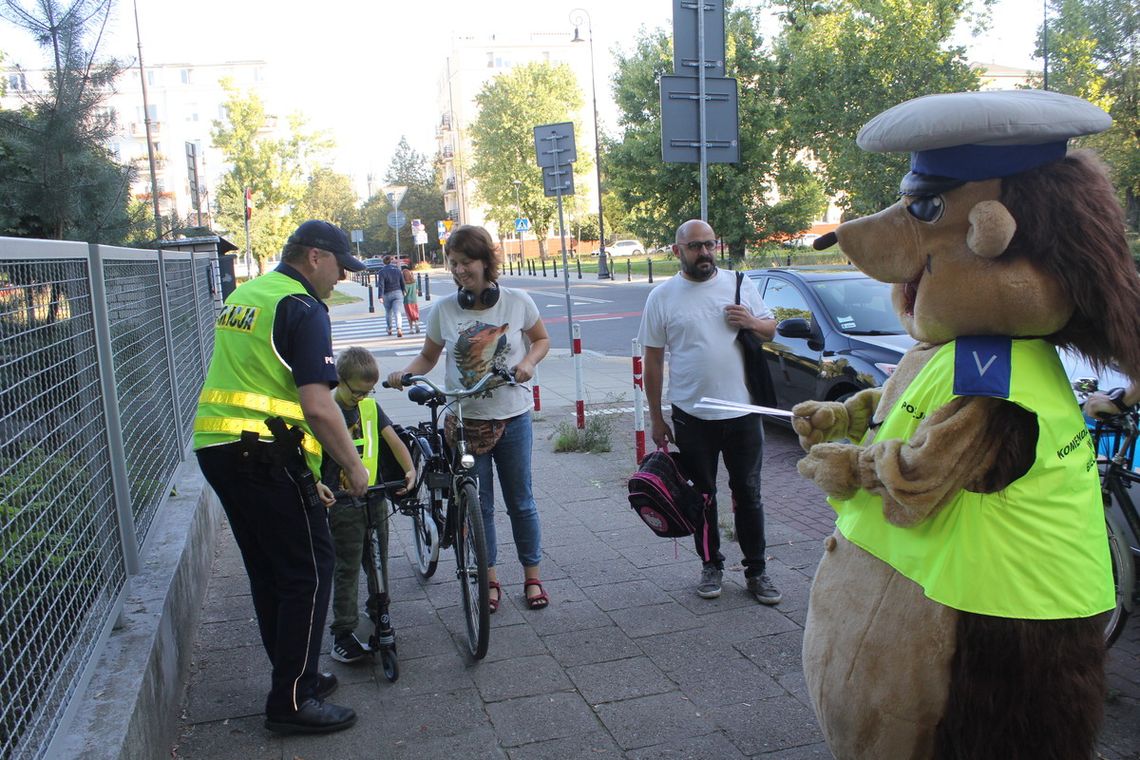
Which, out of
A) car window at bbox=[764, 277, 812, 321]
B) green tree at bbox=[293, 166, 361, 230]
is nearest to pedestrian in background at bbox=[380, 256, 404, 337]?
car window at bbox=[764, 277, 812, 321]

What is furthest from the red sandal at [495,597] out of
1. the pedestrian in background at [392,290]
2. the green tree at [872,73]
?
the green tree at [872,73]

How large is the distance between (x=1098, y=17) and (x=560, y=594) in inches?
862

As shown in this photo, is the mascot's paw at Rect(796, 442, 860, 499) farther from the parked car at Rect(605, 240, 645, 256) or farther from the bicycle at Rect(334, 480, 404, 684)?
the parked car at Rect(605, 240, 645, 256)

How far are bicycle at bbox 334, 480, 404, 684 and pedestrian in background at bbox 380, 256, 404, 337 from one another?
54.2 feet

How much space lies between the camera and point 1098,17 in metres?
20.9

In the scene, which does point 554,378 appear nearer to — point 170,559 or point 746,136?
point 170,559

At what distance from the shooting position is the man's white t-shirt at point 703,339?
4648 millimetres

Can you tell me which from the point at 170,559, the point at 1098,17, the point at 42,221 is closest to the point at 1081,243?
the point at 170,559

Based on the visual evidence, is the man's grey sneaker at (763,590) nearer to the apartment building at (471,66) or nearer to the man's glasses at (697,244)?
the man's glasses at (697,244)

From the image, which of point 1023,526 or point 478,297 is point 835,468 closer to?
point 1023,526

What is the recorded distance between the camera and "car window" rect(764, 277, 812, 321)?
8.38m

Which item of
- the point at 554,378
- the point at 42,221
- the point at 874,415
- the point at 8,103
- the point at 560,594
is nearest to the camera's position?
the point at 874,415

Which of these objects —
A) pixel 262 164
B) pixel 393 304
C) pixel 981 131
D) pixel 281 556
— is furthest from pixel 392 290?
pixel 262 164

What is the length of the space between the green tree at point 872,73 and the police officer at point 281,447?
762 inches
